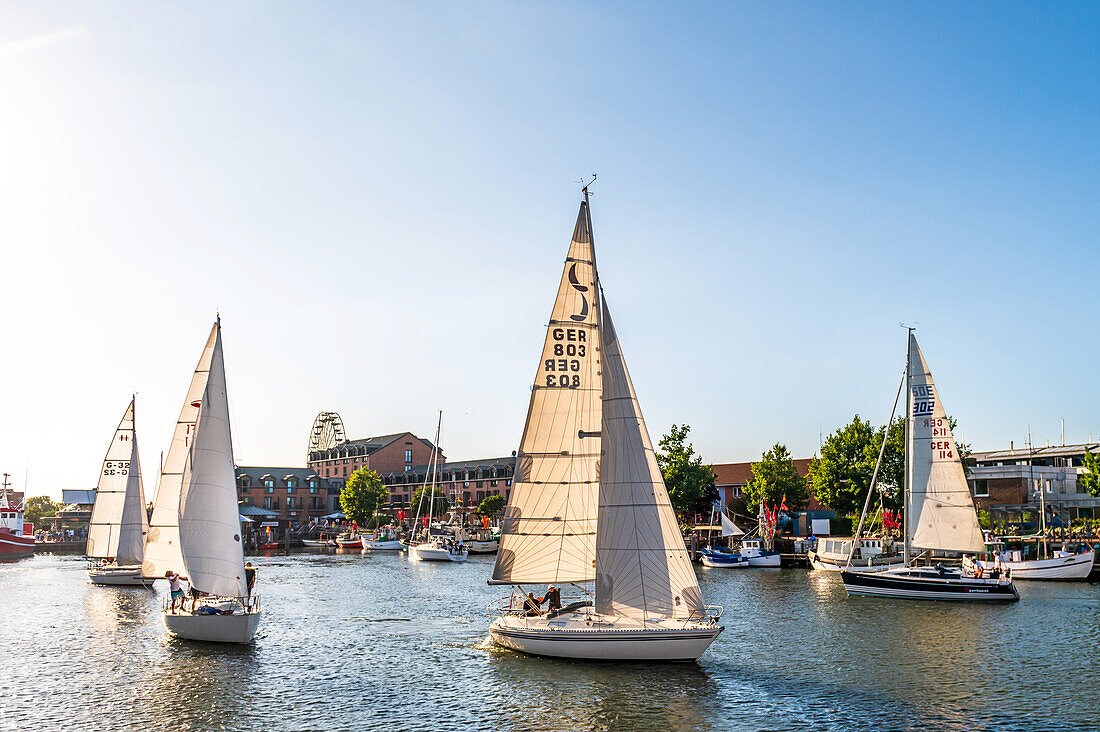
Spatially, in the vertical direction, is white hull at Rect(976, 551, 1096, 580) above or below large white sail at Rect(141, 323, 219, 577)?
below

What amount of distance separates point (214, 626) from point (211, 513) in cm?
497

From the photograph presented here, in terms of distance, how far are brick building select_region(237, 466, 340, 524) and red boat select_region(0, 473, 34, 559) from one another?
52.0m

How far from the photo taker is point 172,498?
142 ft

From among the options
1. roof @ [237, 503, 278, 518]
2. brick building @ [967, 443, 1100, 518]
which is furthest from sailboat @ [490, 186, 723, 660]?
roof @ [237, 503, 278, 518]

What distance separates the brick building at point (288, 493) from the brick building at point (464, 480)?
1369 centimetres

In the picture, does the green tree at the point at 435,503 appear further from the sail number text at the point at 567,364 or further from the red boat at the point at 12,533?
the sail number text at the point at 567,364

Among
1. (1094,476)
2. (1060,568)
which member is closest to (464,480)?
(1094,476)

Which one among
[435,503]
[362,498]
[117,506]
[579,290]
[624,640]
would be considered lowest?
[435,503]

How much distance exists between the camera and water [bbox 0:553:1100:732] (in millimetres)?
26672

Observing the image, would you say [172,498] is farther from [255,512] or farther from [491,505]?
[255,512]

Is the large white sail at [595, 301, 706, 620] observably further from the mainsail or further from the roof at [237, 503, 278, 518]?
the roof at [237, 503, 278, 518]

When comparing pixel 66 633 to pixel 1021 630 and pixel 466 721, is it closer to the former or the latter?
pixel 466 721

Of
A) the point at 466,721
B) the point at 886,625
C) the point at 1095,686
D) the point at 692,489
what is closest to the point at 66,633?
the point at 466,721

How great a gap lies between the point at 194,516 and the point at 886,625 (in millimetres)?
35429
